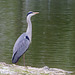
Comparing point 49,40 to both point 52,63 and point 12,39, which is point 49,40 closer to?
point 12,39

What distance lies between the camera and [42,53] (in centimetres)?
1348

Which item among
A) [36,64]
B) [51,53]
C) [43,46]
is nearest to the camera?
[36,64]

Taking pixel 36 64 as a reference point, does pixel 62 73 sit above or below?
above

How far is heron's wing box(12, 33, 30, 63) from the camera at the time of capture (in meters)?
9.41

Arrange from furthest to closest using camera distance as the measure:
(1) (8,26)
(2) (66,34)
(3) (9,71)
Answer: (1) (8,26) < (2) (66,34) < (3) (9,71)

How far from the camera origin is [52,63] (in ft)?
39.6

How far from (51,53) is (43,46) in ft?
4.57

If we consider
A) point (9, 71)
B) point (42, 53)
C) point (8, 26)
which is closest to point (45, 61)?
point (42, 53)

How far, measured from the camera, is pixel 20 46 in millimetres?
9602

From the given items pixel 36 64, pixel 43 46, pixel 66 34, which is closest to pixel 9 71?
pixel 36 64

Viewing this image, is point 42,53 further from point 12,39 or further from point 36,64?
point 12,39

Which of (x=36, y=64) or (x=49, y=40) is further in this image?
(x=49, y=40)

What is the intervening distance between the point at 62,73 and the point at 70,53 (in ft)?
15.1

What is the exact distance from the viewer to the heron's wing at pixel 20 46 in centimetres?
941
